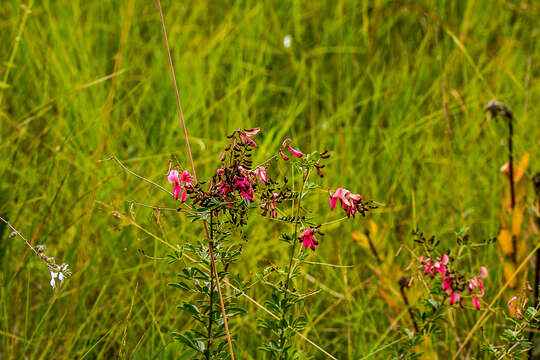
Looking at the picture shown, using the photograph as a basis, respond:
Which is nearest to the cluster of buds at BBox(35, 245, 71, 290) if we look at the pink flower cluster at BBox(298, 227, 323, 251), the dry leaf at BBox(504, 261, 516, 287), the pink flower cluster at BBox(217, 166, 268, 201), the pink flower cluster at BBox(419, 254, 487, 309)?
the pink flower cluster at BBox(217, 166, 268, 201)

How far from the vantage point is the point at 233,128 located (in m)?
2.42

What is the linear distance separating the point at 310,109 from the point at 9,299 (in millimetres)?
1521

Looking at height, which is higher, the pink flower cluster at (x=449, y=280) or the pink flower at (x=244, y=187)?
the pink flower at (x=244, y=187)

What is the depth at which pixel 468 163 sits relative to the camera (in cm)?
233

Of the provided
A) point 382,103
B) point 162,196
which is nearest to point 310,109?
point 382,103

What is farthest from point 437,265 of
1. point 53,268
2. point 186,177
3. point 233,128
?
point 233,128

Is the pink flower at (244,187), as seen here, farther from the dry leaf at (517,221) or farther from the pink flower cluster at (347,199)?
the dry leaf at (517,221)

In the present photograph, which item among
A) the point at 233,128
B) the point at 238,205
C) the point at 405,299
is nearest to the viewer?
the point at 238,205

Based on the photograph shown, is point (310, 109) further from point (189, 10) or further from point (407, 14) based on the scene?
point (189, 10)

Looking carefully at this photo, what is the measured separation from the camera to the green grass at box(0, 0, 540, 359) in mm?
1797

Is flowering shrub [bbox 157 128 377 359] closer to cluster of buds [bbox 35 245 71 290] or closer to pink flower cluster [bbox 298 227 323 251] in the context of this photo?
pink flower cluster [bbox 298 227 323 251]

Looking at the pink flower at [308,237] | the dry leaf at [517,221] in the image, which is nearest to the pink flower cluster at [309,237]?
the pink flower at [308,237]

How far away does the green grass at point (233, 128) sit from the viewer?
70.7 inches

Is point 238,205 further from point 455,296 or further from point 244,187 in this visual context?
point 455,296
